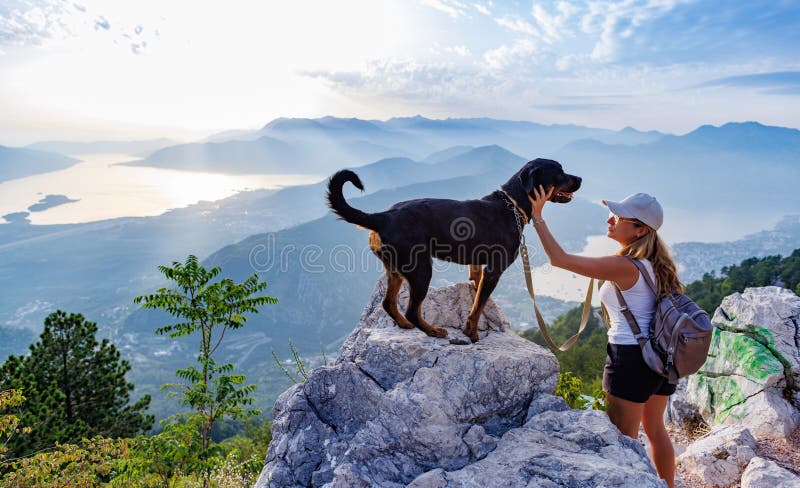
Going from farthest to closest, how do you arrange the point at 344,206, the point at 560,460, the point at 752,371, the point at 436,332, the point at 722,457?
the point at 752,371, the point at 722,457, the point at 436,332, the point at 344,206, the point at 560,460

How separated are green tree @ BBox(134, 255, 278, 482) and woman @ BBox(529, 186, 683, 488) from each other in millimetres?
4941

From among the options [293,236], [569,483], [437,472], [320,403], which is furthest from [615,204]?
[293,236]

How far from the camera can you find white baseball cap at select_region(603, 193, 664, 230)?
3.75 m

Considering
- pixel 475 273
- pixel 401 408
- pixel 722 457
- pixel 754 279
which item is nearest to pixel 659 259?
pixel 475 273

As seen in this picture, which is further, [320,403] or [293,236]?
[293,236]

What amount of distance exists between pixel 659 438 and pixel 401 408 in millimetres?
2416

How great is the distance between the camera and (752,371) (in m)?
6.78

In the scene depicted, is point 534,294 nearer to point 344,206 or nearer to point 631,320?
point 631,320

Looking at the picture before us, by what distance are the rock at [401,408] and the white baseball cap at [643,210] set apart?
1.65 m

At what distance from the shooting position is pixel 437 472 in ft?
10.3

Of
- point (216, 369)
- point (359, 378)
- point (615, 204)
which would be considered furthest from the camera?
point (216, 369)

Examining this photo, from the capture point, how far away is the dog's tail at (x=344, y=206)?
4.33 metres

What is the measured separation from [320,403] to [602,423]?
2390mm

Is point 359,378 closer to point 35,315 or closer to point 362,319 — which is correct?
point 362,319
